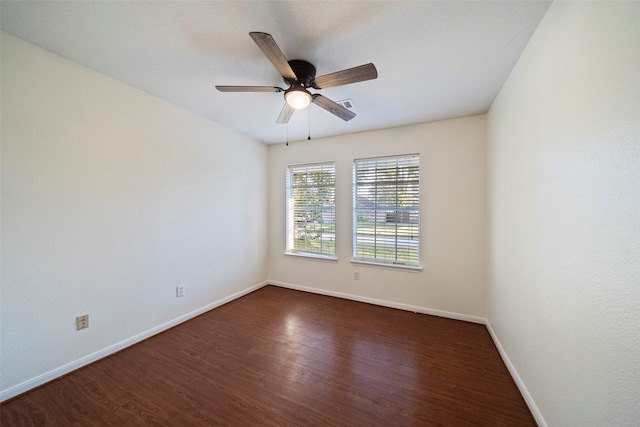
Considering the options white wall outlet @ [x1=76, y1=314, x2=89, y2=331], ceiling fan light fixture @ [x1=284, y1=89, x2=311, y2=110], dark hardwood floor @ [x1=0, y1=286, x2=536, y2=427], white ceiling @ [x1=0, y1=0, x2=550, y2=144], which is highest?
white ceiling @ [x1=0, y1=0, x2=550, y2=144]

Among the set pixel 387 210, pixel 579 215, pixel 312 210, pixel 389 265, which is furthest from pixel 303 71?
pixel 389 265

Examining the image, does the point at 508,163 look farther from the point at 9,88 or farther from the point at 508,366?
the point at 9,88

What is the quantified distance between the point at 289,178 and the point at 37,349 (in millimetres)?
3147

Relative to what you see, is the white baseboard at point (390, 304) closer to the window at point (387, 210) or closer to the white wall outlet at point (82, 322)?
the window at point (387, 210)

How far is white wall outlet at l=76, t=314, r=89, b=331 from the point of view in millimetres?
1891

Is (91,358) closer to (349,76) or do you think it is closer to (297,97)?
(297,97)

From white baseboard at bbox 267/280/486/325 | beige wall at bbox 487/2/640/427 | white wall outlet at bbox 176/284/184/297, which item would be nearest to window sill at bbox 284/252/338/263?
white baseboard at bbox 267/280/486/325

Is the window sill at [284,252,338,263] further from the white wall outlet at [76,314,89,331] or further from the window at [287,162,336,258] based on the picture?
the white wall outlet at [76,314,89,331]

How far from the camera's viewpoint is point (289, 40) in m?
1.57

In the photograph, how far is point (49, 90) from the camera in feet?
5.70

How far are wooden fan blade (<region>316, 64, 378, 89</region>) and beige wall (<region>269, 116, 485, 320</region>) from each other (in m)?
1.72

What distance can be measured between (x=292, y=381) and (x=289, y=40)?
2.48 metres

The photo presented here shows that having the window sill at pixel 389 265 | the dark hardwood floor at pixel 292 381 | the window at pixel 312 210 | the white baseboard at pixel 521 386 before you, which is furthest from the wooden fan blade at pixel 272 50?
the white baseboard at pixel 521 386

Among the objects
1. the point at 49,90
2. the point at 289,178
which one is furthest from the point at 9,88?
the point at 289,178
